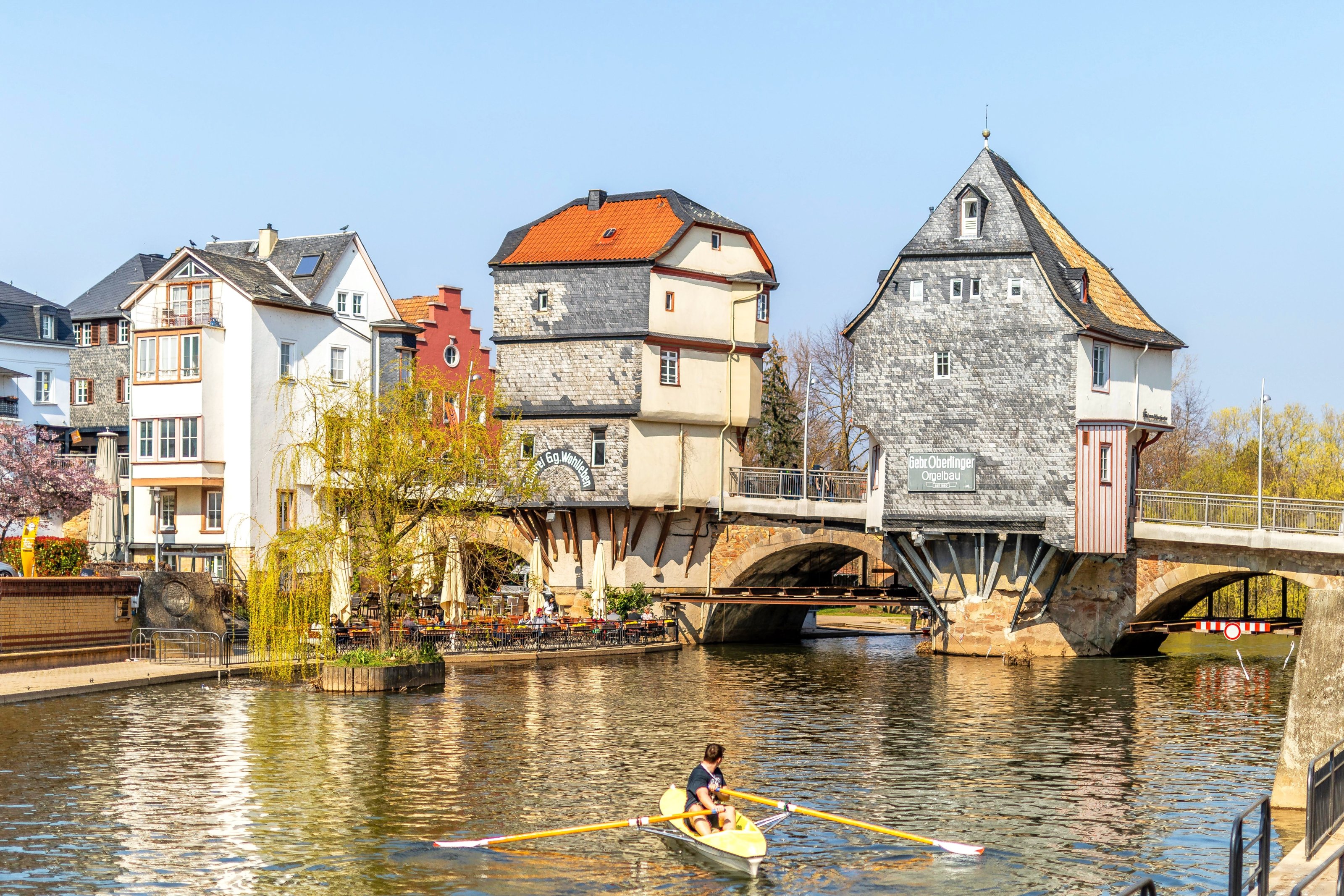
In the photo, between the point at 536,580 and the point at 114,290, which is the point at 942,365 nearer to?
the point at 536,580

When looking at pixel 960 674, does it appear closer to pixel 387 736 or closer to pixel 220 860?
pixel 387 736

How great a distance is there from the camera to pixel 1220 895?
18.2 metres

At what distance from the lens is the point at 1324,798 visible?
16.8 meters

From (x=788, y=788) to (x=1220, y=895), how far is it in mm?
8912

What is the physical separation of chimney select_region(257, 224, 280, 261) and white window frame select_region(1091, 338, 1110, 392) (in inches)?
1537

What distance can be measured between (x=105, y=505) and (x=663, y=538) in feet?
78.1

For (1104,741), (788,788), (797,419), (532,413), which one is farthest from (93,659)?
(797,419)

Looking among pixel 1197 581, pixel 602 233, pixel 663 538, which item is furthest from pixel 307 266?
pixel 1197 581

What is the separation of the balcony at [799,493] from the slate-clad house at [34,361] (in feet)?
128

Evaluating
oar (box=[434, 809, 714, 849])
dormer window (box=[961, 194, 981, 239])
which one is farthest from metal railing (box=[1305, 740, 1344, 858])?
dormer window (box=[961, 194, 981, 239])

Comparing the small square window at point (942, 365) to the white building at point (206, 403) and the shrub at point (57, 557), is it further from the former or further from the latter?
the shrub at point (57, 557)

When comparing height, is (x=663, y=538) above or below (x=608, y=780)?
above

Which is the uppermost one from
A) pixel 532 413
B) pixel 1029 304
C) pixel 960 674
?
pixel 1029 304

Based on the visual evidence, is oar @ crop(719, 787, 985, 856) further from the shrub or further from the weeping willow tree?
the shrub
